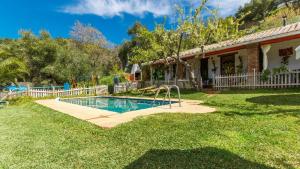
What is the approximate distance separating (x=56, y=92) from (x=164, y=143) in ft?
56.5

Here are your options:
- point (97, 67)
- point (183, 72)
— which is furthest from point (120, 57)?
point (183, 72)

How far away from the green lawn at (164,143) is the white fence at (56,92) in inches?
492

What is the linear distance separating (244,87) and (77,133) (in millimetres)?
10943

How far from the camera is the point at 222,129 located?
4.80 m

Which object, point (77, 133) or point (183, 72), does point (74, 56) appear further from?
point (77, 133)

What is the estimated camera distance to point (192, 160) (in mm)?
3346

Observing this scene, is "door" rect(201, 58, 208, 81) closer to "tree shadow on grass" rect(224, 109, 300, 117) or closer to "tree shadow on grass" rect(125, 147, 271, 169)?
"tree shadow on grass" rect(224, 109, 300, 117)

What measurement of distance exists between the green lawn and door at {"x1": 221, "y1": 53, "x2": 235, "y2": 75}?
35.1ft

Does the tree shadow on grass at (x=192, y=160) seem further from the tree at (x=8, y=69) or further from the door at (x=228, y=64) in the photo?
the door at (x=228, y=64)

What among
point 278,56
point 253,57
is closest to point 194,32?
point 253,57

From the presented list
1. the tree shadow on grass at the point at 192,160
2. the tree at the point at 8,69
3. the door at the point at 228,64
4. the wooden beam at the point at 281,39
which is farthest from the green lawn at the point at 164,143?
the door at the point at 228,64

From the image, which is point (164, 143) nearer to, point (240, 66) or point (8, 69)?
point (8, 69)

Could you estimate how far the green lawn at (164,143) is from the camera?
3355mm

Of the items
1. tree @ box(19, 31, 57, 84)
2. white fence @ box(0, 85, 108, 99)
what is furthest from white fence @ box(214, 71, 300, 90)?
tree @ box(19, 31, 57, 84)
